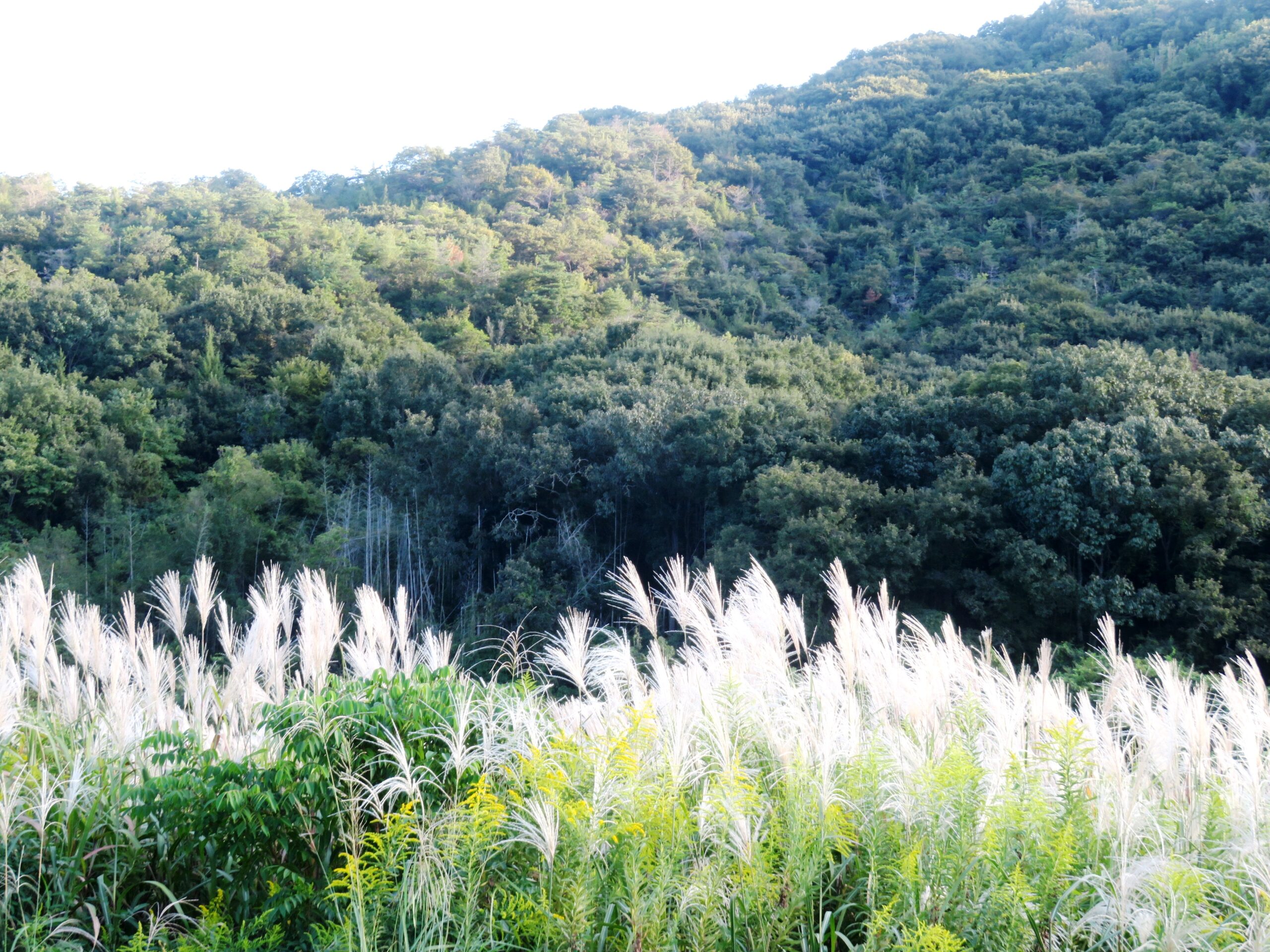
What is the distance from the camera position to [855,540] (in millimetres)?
12758

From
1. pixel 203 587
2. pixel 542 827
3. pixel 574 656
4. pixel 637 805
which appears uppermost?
pixel 203 587

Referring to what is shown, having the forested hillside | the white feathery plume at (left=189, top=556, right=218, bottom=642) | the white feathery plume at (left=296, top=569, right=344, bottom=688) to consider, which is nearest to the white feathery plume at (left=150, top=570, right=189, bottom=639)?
the white feathery plume at (left=189, top=556, right=218, bottom=642)

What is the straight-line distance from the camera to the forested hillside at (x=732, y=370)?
42.2ft

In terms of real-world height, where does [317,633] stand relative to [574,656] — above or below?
above

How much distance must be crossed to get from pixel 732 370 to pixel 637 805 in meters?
17.9

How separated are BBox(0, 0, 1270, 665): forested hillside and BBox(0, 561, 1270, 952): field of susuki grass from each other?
938 centimetres

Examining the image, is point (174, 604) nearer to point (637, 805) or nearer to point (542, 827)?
point (542, 827)

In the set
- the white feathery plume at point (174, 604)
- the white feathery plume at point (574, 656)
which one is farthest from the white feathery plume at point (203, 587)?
the white feathery plume at point (574, 656)

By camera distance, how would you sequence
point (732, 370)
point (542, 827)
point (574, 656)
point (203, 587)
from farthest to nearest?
point (732, 370), point (203, 587), point (574, 656), point (542, 827)

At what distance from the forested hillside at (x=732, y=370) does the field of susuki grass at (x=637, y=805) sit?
30.8 feet

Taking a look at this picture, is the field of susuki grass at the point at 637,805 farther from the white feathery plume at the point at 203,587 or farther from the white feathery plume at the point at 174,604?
the white feathery plume at the point at 203,587

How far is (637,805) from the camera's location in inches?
117

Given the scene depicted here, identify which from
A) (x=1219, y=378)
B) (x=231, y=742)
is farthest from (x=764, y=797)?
(x=1219, y=378)

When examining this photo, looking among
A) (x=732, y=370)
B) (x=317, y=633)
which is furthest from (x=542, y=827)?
(x=732, y=370)
